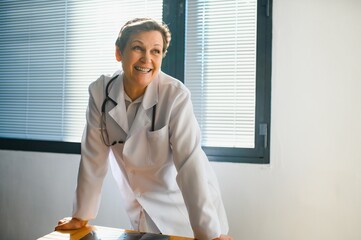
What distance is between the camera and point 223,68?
2.01m

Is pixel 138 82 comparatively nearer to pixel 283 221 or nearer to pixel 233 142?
pixel 233 142

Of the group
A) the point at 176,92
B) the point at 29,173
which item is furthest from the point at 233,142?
the point at 29,173

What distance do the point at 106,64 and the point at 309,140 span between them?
1413mm

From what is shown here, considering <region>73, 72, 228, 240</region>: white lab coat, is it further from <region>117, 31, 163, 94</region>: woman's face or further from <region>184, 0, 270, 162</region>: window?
<region>184, 0, 270, 162</region>: window

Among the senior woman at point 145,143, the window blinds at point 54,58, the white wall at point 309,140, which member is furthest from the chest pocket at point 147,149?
the window blinds at point 54,58

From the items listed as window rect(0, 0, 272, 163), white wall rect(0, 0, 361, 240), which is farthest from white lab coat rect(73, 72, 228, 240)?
window rect(0, 0, 272, 163)

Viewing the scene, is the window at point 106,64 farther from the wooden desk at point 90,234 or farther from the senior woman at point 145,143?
the wooden desk at point 90,234

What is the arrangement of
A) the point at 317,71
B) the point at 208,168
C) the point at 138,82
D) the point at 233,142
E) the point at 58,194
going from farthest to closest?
the point at 58,194, the point at 233,142, the point at 317,71, the point at 208,168, the point at 138,82

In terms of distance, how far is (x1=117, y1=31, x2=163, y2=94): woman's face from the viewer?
1272 millimetres

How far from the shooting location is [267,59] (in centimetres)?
192

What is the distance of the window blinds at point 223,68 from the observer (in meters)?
1.98

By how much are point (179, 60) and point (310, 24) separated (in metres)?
0.80

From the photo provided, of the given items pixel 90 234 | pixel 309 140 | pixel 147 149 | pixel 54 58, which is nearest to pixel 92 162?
pixel 147 149

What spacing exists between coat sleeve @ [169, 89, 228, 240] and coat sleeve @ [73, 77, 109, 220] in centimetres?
33
